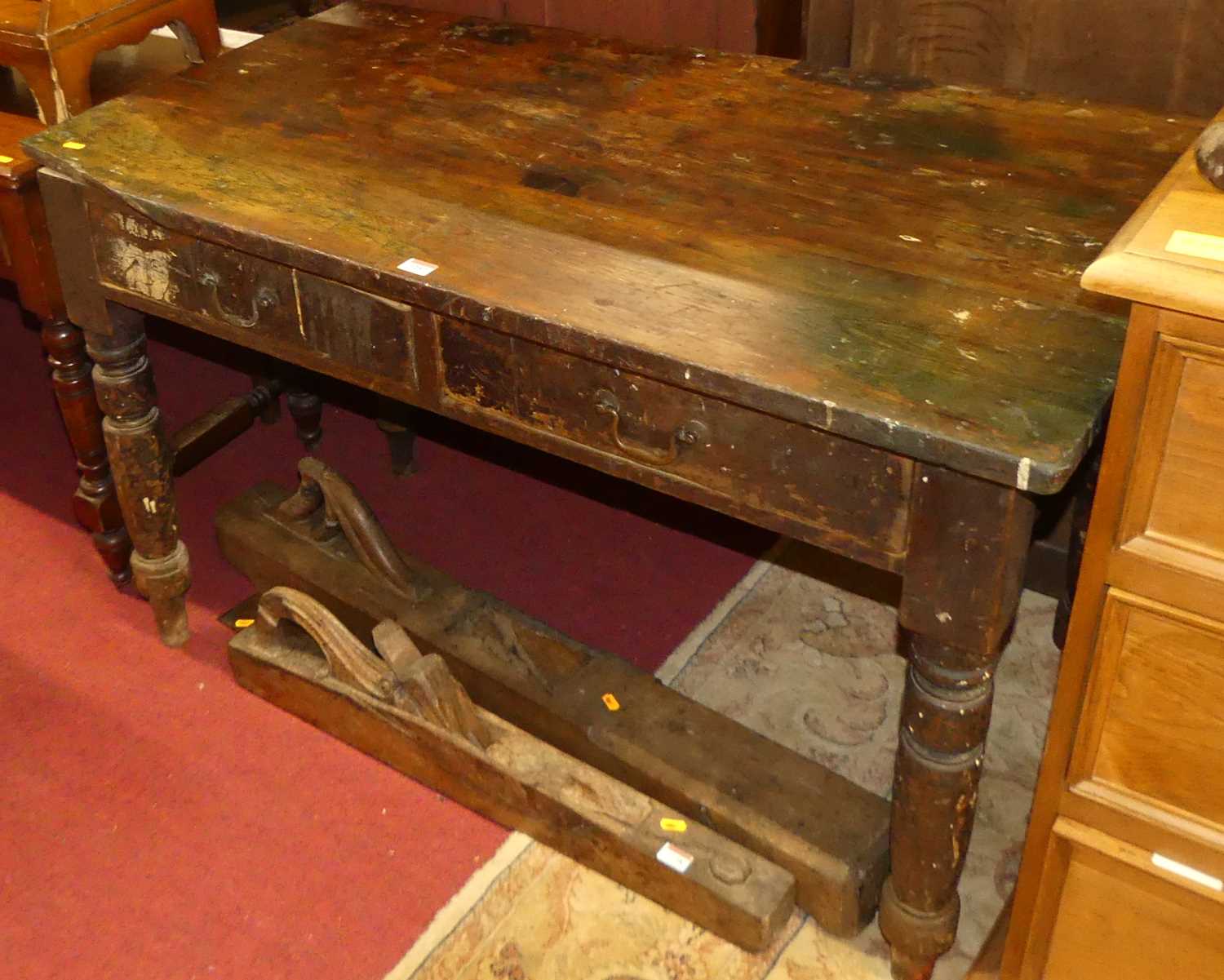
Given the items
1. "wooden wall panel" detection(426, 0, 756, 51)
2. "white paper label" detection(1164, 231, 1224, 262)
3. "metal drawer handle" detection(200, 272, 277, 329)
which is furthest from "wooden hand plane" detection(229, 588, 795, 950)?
"wooden wall panel" detection(426, 0, 756, 51)

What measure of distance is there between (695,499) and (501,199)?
0.54 m

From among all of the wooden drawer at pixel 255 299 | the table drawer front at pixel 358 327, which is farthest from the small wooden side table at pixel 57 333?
the table drawer front at pixel 358 327

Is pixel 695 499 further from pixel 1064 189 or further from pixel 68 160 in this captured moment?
pixel 68 160

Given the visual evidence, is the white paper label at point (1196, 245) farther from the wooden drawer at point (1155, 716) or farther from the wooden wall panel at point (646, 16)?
the wooden wall panel at point (646, 16)

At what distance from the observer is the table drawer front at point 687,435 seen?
1.61 m

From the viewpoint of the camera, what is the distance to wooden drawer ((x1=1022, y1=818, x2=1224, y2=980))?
5.54 feet

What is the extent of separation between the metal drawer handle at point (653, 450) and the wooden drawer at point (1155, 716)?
50cm

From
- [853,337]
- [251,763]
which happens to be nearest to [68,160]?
[251,763]

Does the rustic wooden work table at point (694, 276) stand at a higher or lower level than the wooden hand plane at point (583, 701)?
higher

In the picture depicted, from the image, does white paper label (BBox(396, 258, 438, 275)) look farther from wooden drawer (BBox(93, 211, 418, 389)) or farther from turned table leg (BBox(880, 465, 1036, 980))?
turned table leg (BBox(880, 465, 1036, 980))

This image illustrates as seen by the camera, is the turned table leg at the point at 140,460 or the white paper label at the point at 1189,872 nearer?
the white paper label at the point at 1189,872

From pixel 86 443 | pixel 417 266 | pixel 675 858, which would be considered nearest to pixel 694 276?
pixel 417 266

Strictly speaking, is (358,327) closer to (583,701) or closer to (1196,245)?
(583,701)

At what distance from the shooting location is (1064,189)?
1.94m
